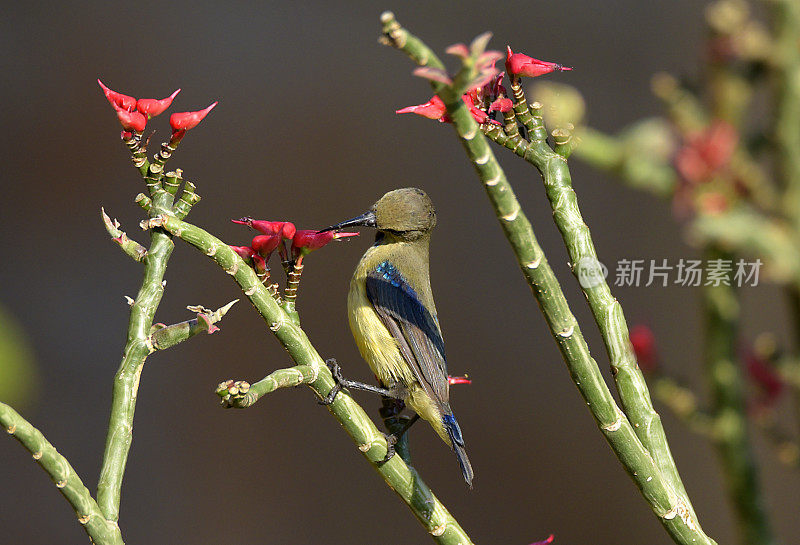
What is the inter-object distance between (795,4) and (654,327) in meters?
2.48

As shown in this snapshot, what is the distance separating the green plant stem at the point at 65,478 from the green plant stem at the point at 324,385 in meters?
0.22

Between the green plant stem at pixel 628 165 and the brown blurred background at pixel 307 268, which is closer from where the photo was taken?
the green plant stem at pixel 628 165

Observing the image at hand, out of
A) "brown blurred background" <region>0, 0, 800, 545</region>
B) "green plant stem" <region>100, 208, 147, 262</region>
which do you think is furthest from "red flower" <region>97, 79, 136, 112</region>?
"brown blurred background" <region>0, 0, 800, 545</region>

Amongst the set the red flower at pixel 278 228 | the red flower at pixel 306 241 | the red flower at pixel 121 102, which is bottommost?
the red flower at pixel 306 241

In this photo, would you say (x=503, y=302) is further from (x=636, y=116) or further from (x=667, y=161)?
(x=667, y=161)

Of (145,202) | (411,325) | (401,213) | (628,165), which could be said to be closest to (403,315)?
(411,325)

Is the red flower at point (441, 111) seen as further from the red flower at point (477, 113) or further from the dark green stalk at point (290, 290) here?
the dark green stalk at point (290, 290)

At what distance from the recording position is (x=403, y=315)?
123 centimetres

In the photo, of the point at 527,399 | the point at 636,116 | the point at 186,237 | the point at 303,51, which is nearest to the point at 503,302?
the point at 527,399

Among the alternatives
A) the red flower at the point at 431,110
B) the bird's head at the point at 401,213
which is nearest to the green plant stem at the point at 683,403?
the red flower at the point at 431,110

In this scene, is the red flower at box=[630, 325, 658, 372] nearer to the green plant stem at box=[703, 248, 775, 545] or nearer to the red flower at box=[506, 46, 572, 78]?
the green plant stem at box=[703, 248, 775, 545]

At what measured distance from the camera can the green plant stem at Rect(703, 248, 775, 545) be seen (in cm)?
68

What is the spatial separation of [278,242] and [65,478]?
0.97 feet

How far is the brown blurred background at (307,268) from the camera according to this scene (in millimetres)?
2529
